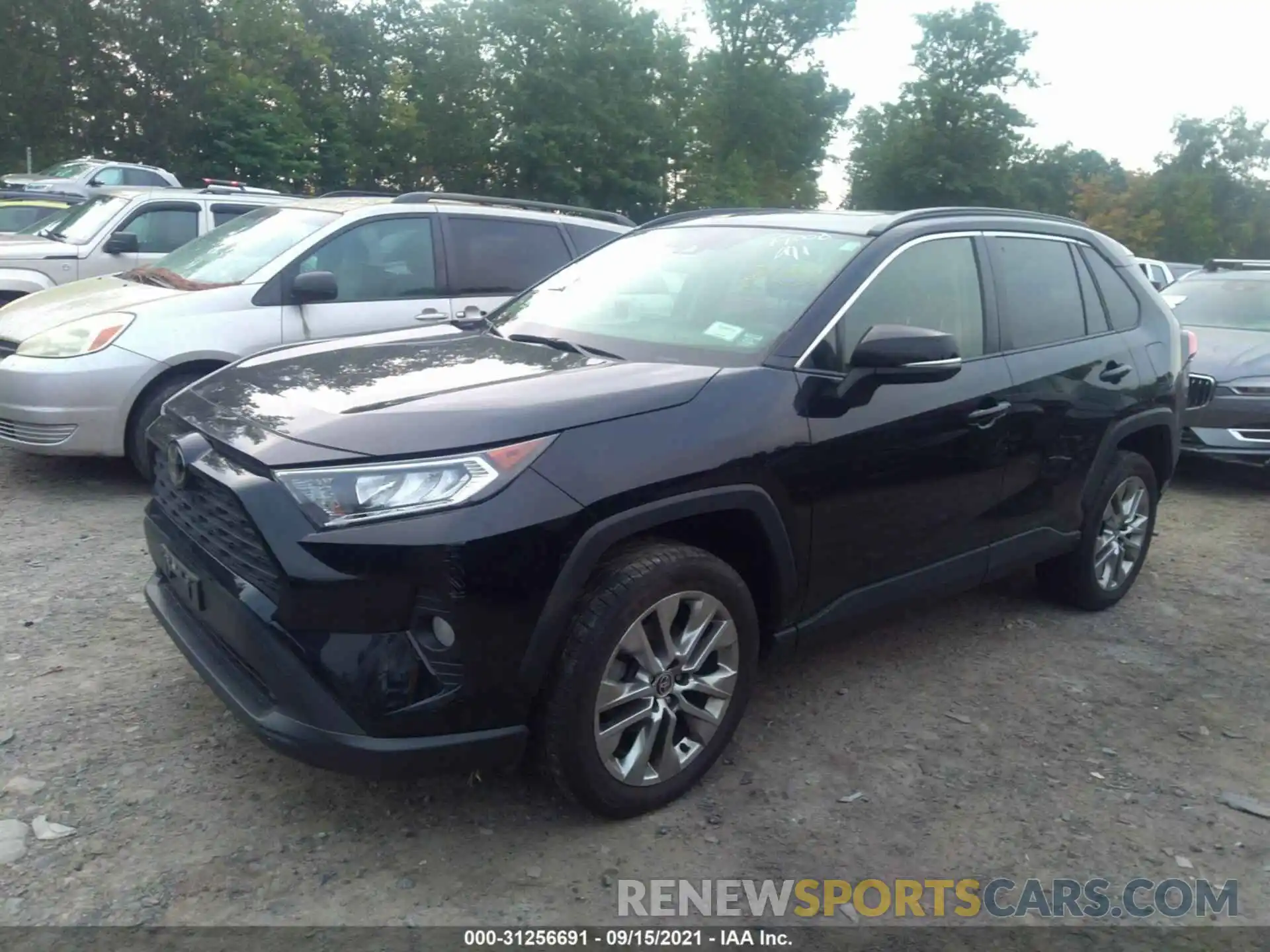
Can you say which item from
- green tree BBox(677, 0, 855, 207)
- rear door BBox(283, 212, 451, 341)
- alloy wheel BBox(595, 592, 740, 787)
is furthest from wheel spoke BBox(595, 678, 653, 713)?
green tree BBox(677, 0, 855, 207)

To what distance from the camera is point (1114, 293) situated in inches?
189

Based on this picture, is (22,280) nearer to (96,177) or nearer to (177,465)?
(177,465)

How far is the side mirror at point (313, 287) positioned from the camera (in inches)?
234

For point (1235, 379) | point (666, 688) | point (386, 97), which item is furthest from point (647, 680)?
point (386, 97)

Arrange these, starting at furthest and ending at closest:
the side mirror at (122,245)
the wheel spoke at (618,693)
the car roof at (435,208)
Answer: the side mirror at (122,245)
the car roof at (435,208)
the wheel spoke at (618,693)

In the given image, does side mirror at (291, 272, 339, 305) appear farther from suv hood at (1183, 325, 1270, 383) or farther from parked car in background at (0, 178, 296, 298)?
suv hood at (1183, 325, 1270, 383)

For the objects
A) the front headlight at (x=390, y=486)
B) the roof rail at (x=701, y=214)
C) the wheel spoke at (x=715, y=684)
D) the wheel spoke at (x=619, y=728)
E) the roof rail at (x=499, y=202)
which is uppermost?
the roof rail at (x=499, y=202)

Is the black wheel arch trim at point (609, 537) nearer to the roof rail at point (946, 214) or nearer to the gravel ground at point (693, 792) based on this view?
the gravel ground at point (693, 792)

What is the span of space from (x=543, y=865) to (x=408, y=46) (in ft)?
123

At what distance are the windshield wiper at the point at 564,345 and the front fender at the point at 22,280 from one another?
6.58 metres

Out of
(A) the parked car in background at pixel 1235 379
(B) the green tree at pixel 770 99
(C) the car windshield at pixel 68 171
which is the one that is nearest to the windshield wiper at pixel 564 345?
(A) the parked car in background at pixel 1235 379

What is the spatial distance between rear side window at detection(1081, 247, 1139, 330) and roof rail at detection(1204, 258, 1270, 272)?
5.10m

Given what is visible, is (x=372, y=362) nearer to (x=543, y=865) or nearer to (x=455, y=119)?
(x=543, y=865)

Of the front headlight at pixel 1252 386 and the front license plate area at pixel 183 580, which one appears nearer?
the front license plate area at pixel 183 580
